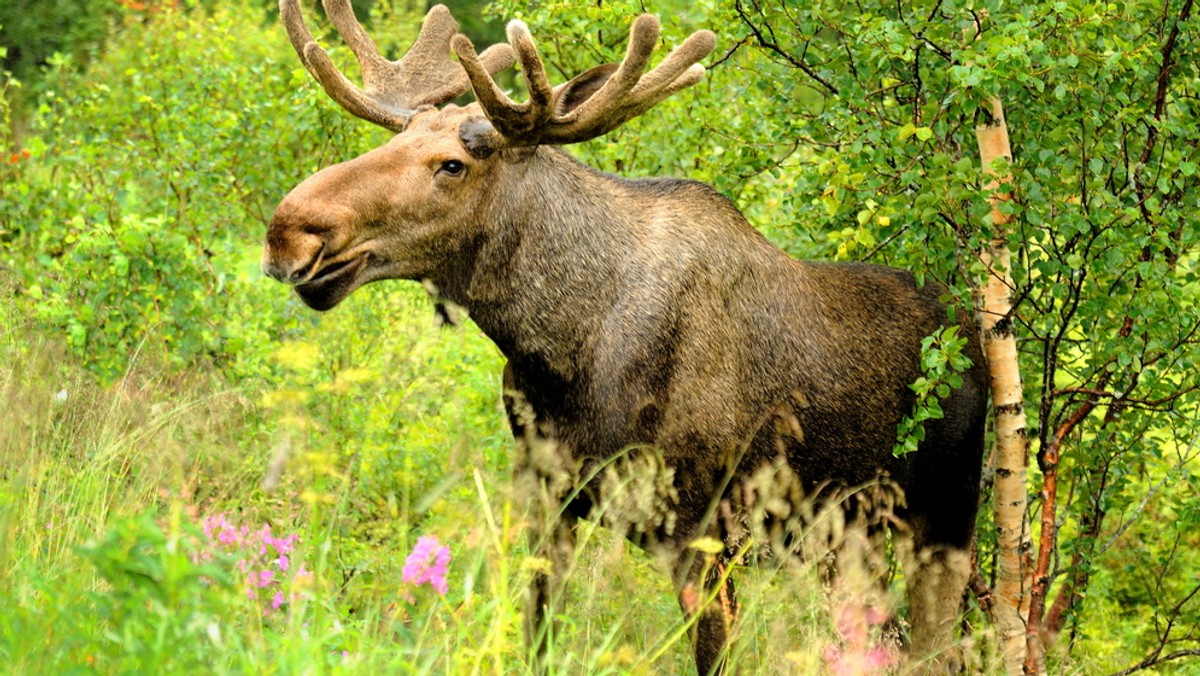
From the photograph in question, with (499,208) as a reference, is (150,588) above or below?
below

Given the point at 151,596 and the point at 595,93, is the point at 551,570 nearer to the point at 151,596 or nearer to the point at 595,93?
the point at 595,93

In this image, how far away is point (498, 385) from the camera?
7.43 metres

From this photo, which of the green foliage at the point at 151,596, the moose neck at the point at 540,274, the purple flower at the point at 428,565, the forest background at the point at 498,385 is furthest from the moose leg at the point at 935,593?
the green foliage at the point at 151,596

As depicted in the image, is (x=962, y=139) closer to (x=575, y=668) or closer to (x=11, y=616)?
(x=575, y=668)

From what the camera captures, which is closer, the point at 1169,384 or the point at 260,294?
the point at 1169,384

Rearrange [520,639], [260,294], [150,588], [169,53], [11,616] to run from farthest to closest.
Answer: [169,53] < [260,294] < [520,639] < [11,616] < [150,588]

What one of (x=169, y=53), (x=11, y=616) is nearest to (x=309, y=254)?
(x=11, y=616)

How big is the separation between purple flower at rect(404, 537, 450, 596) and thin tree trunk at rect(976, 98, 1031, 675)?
264cm

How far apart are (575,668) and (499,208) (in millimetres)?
1413

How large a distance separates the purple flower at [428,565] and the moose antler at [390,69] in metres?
2.20

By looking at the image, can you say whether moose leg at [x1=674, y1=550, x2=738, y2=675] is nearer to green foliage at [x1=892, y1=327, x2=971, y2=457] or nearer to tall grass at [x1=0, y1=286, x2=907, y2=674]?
tall grass at [x1=0, y1=286, x2=907, y2=674]

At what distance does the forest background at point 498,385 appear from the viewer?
130 inches

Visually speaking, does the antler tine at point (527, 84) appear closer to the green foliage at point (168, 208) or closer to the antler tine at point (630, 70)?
the antler tine at point (630, 70)

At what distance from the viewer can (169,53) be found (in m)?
11.5
